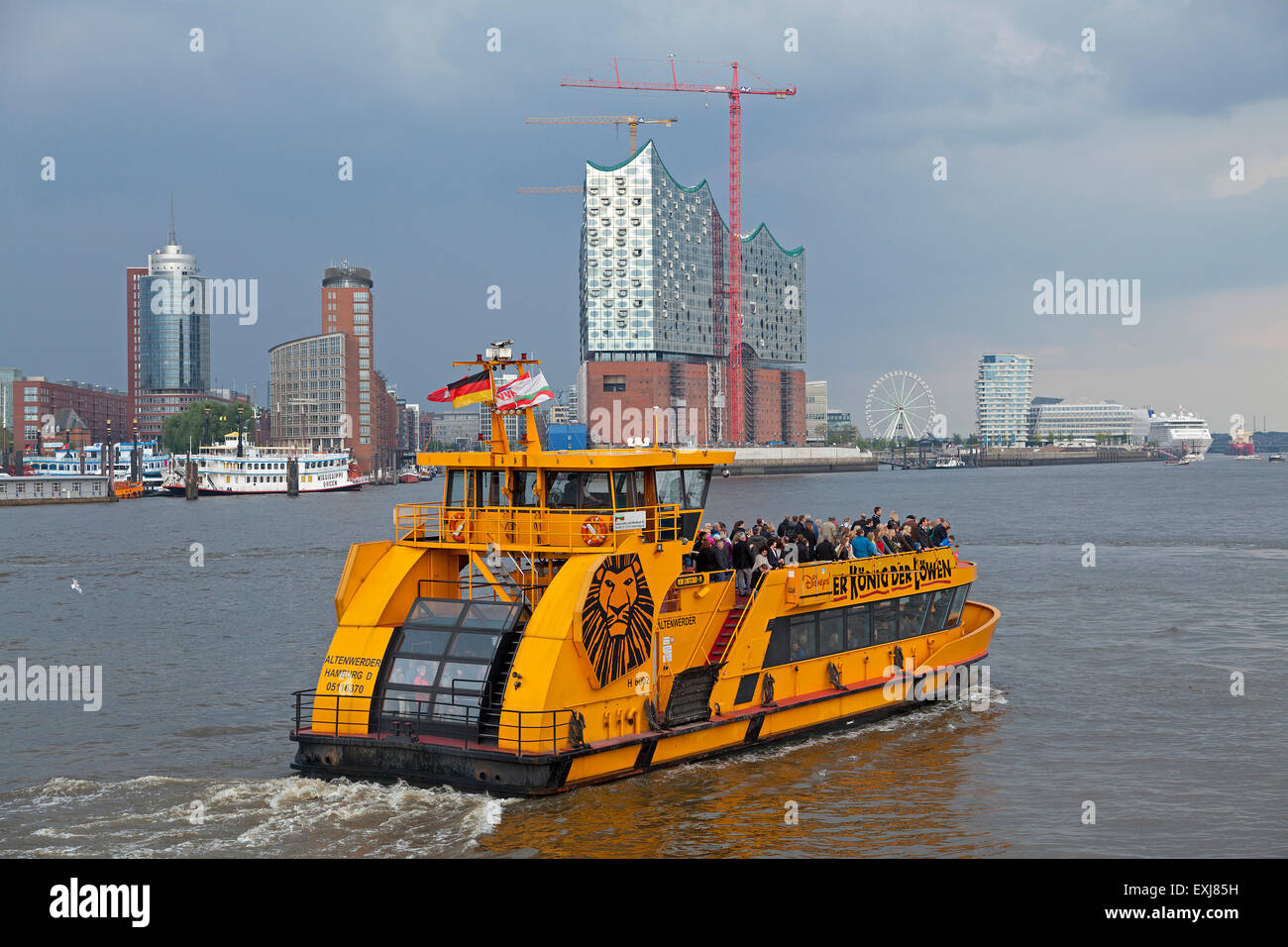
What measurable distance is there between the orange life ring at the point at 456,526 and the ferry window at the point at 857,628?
278 inches

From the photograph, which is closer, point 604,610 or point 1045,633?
point 604,610

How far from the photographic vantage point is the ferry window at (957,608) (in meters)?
23.8

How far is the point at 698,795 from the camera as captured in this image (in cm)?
1661

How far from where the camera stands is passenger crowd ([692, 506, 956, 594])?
18812mm

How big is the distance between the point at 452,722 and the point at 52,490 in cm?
11675

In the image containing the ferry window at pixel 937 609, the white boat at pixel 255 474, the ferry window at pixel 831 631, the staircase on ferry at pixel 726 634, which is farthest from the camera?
the white boat at pixel 255 474

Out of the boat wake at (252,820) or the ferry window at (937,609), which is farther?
the ferry window at (937,609)

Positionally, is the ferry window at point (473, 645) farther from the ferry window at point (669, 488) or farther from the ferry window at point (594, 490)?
the ferry window at point (669, 488)

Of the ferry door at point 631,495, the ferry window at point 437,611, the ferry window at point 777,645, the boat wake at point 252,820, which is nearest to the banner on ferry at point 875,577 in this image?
the ferry window at point 777,645

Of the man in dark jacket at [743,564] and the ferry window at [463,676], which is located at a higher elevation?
the man in dark jacket at [743,564]
